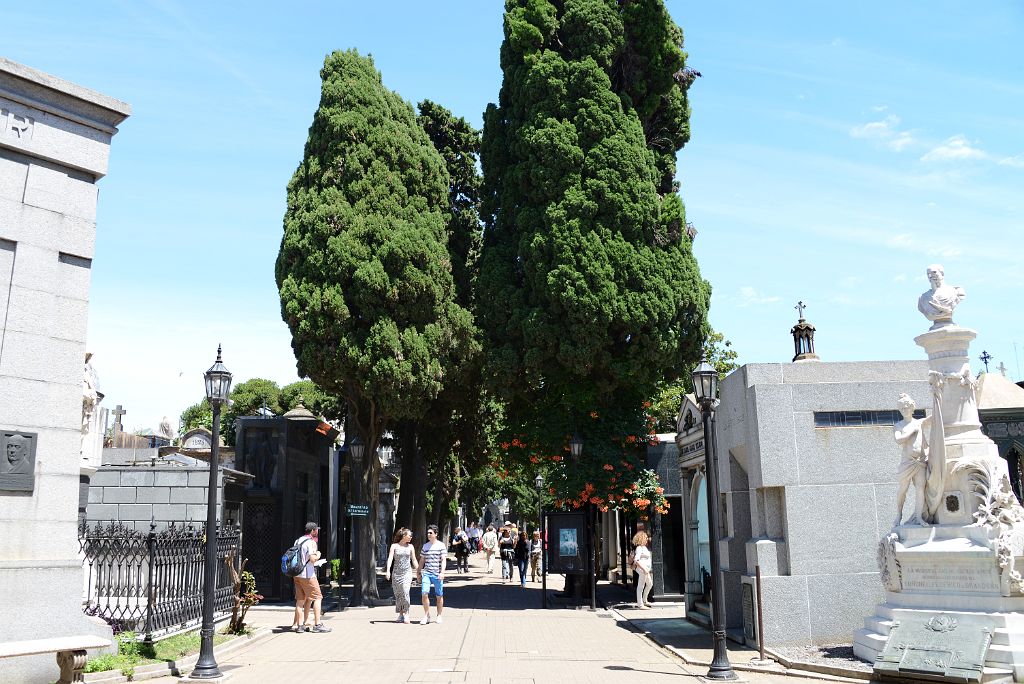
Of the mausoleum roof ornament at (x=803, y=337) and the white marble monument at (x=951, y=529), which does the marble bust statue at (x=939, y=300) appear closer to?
the white marble monument at (x=951, y=529)

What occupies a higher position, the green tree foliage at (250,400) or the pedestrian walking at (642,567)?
the green tree foliage at (250,400)

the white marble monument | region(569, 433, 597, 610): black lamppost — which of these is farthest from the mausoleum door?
the white marble monument

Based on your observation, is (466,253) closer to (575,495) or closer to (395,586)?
(575,495)

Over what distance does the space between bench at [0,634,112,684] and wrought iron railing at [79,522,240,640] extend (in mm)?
2399

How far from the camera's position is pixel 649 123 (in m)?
23.0

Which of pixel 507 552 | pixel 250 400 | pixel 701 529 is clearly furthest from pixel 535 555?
pixel 250 400

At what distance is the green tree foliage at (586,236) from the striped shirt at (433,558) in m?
5.18

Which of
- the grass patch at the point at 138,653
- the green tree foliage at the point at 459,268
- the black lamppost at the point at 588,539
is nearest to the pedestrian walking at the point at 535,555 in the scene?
the green tree foliage at the point at 459,268

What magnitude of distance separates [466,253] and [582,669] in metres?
15.0

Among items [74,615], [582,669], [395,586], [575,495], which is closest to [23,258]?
[74,615]

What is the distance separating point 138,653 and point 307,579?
4.19 meters

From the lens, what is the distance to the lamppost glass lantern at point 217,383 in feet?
38.2

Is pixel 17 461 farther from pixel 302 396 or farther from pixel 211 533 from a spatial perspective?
pixel 302 396

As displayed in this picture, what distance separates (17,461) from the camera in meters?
9.27
